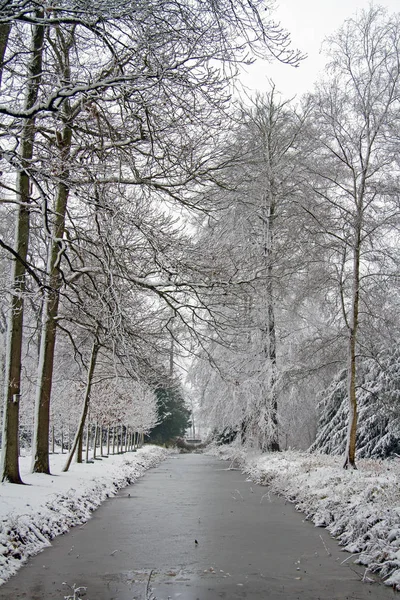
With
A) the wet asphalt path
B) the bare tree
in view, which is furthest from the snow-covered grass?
the bare tree

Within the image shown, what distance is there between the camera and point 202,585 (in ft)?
19.1

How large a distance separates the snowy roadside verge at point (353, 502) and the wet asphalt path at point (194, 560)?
249mm

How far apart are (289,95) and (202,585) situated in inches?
747

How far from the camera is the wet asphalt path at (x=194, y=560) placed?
18.4 ft

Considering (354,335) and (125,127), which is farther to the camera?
(354,335)

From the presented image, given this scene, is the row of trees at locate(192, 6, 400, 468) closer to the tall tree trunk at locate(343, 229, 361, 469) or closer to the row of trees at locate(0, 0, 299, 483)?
the tall tree trunk at locate(343, 229, 361, 469)

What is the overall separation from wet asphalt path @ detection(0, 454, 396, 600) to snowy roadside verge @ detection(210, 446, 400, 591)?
0.25m

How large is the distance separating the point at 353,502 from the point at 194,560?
322cm

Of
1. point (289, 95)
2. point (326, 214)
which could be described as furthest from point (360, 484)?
point (289, 95)

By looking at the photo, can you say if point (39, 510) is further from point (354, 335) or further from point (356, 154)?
point (356, 154)

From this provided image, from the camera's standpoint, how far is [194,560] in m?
6.91

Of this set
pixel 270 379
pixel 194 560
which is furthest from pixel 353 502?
pixel 270 379

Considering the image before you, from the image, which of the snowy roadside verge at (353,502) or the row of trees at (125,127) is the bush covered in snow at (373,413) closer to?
the snowy roadside verge at (353,502)

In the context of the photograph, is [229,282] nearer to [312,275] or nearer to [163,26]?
[163,26]
